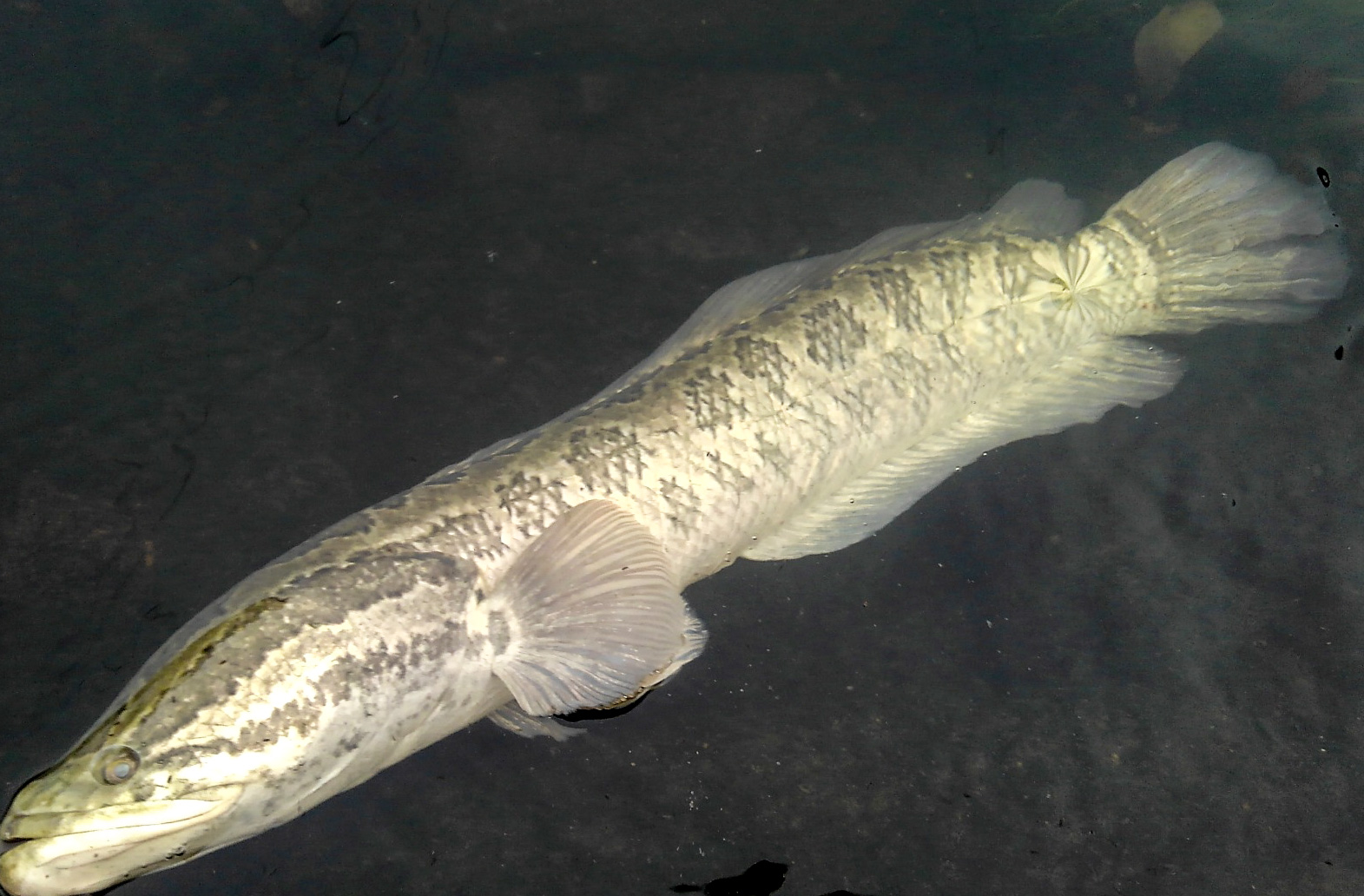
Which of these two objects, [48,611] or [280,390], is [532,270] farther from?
[48,611]

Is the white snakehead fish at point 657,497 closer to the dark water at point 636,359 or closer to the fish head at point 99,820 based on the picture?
the fish head at point 99,820

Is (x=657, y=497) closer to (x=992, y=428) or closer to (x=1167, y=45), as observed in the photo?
(x=992, y=428)

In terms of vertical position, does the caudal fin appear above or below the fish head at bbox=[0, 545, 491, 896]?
above

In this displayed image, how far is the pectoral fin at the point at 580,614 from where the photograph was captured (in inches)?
89.9

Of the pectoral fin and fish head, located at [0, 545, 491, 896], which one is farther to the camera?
the pectoral fin

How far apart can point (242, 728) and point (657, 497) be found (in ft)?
3.73

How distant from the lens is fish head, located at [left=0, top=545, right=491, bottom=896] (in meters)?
1.78

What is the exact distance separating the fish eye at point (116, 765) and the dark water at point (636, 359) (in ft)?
2.04

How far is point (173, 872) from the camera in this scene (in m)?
2.26

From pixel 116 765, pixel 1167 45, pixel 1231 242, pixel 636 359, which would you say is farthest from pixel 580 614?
pixel 1167 45

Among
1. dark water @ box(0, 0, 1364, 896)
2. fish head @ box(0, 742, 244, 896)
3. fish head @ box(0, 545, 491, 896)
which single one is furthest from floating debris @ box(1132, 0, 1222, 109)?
fish head @ box(0, 742, 244, 896)

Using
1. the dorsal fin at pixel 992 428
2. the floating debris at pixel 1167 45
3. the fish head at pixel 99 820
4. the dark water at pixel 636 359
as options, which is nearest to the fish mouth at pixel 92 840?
the fish head at pixel 99 820

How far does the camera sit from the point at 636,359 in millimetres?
3275

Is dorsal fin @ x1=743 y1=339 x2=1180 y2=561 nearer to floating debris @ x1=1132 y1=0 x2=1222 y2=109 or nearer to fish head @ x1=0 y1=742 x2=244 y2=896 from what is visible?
floating debris @ x1=1132 y1=0 x2=1222 y2=109
